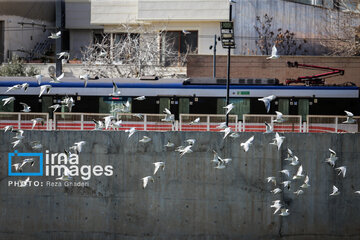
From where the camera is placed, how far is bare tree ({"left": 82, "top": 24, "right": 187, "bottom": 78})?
54.9 meters

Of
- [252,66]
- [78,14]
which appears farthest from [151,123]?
[78,14]

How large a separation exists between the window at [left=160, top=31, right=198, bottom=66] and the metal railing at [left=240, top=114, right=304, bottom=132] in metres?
26.3

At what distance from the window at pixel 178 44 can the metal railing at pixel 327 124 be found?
89.9 feet

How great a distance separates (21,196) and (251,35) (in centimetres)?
3120

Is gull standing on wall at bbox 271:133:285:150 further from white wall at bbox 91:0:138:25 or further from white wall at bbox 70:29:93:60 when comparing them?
white wall at bbox 70:29:93:60

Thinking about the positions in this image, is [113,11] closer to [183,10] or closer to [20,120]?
[183,10]

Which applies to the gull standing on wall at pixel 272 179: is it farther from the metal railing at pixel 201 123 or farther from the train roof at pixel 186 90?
the train roof at pixel 186 90

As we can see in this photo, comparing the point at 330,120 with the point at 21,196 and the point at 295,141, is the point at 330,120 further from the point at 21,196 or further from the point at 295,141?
the point at 21,196

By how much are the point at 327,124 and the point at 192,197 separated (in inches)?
257

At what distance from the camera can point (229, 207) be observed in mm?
29453

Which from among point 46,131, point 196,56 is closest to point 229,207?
point 46,131

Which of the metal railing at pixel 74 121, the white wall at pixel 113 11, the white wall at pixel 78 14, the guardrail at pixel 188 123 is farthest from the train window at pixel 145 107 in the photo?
the white wall at pixel 78 14

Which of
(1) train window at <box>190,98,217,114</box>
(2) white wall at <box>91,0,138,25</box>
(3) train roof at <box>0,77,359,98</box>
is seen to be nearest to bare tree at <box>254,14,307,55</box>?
(2) white wall at <box>91,0,138,25</box>

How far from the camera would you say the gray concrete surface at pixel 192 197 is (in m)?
29.4
